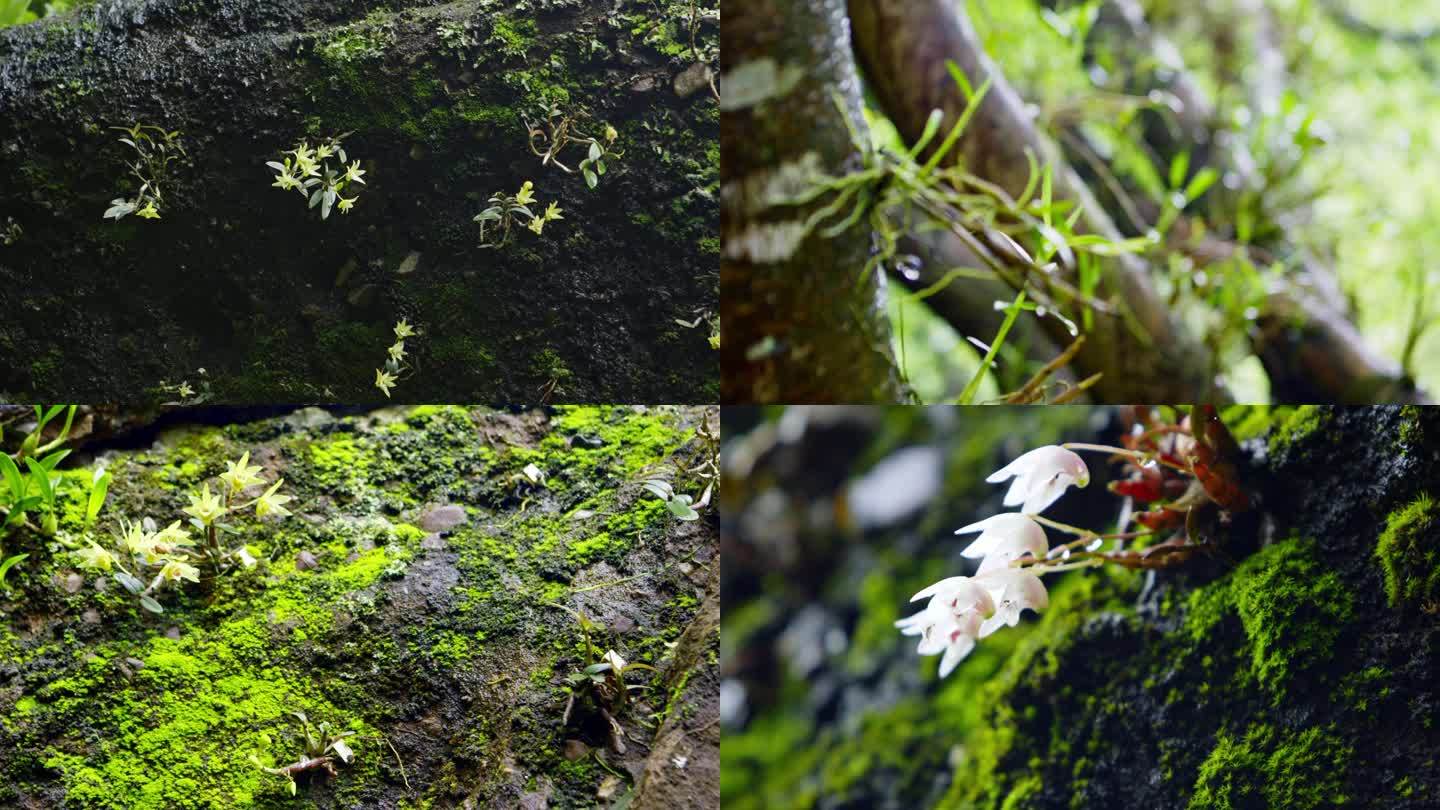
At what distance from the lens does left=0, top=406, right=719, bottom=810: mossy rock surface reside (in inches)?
28.4

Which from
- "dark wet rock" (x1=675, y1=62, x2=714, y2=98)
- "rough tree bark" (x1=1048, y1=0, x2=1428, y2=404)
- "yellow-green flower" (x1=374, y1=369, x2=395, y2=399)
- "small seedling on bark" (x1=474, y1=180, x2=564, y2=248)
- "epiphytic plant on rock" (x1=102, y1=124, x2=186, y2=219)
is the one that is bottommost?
"rough tree bark" (x1=1048, y1=0, x2=1428, y2=404)

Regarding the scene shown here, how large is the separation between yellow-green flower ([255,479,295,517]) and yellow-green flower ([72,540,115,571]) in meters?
0.13

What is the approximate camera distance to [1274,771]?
2.21 ft

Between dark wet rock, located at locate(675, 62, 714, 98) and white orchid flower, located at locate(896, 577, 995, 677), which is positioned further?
dark wet rock, located at locate(675, 62, 714, 98)

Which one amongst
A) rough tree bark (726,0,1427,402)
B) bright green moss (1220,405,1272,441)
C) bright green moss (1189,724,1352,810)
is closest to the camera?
bright green moss (1189,724,1352,810)

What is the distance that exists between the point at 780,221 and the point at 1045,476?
A: 1.24 ft

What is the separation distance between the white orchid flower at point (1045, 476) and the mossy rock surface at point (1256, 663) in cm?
5

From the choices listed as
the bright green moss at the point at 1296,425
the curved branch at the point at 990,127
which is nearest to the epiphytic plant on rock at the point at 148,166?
the curved branch at the point at 990,127

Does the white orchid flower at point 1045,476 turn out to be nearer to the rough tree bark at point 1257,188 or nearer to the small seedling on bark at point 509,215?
the small seedling on bark at point 509,215

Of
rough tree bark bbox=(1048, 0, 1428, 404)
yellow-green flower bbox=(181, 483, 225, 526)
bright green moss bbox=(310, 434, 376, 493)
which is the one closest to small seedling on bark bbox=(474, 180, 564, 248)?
bright green moss bbox=(310, 434, 376, 493)

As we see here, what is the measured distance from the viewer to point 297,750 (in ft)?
2.39

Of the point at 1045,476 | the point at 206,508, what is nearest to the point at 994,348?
the point at 1045,476

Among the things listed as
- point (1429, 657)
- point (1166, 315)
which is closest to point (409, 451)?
point (1429, 657)

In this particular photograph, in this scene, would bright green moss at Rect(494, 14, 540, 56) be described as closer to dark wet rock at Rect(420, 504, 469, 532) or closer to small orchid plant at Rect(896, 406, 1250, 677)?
dark wet rock at Rect(420, 504, 469, 532)
